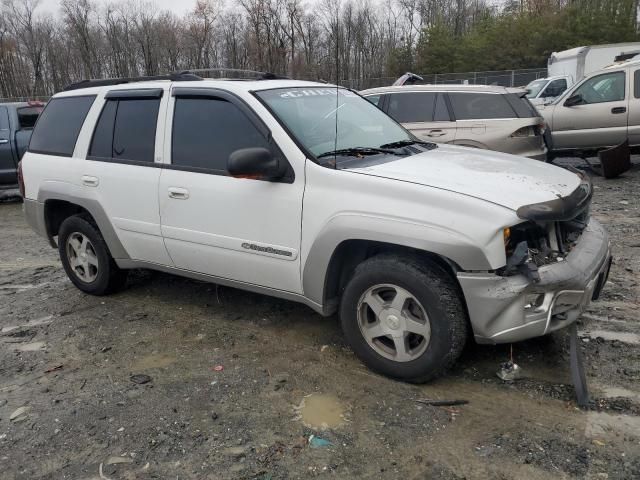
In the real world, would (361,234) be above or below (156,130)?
below

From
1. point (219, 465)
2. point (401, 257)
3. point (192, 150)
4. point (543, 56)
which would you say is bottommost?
point (219, 465)

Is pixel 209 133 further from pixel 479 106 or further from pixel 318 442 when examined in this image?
pixel 479 106

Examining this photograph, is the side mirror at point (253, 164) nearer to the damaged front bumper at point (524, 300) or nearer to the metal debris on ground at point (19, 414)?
the damaged front bumper at point (524, 300)

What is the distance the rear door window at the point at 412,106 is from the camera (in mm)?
8617

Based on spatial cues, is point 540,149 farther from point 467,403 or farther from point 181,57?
point 181,57

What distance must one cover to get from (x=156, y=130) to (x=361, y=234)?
199 cm

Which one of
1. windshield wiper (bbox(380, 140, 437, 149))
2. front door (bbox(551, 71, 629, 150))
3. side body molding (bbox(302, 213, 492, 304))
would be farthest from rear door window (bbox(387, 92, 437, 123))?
side body molding (bbox(302, 213, 492, 304))

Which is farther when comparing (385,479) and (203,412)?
(203,412)

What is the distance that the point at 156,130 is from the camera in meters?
4.21

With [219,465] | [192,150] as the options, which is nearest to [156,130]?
[192,150]

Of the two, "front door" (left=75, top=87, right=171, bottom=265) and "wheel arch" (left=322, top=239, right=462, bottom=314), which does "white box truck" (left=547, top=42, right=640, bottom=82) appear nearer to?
"front door" (left=75, top=87, right=171, bottom=265)

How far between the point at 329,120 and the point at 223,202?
97 cm

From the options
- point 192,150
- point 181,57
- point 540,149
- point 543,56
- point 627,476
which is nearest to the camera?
point 627,476

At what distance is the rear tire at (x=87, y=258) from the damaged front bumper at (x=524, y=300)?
324 centimetres
